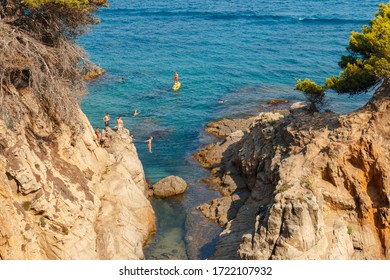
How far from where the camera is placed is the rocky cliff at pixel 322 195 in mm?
20562

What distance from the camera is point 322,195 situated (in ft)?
75.2

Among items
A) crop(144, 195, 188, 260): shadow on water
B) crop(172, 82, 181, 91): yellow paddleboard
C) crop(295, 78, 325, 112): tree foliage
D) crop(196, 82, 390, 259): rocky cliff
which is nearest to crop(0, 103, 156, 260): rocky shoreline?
crop(144, 195, 188, 260): shadow on water

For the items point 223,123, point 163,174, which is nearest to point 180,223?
point 163,174

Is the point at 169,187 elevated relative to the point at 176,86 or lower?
lower

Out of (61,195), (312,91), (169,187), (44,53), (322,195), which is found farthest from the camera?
(169,187)

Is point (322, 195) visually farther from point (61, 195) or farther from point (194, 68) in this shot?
point (194, 68)

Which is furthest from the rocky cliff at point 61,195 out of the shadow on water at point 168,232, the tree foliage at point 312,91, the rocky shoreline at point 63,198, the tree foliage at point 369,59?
the tree foliage at point 369,59

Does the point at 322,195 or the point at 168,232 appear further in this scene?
the point at 168,232

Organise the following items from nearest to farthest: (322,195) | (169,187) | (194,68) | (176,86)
Result: (322,195), (169,187), (176,86), (194,68)

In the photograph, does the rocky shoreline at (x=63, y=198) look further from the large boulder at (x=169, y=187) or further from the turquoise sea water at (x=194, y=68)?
the turquoise sea water at (x=194, y=68)

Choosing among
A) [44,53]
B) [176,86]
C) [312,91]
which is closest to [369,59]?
[312,91]

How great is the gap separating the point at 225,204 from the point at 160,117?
734 inches

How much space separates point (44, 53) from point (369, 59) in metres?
17.6

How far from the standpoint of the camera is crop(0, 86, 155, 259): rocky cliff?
1994cm
